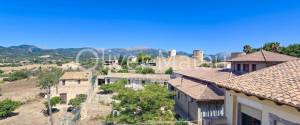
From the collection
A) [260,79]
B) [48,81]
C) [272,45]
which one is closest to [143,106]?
[260,79]

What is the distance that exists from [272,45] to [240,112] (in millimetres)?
41021

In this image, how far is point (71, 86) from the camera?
42.2 m

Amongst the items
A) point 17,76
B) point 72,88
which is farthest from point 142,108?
point 17,76

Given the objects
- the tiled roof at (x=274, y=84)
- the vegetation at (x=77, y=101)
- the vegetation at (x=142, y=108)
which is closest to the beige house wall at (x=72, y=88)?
the vegetation at (x=77, y=101)

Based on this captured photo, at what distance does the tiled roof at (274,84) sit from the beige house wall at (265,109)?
0.42m

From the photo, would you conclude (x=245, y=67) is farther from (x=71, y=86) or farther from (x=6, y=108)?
(x=6, y=108)

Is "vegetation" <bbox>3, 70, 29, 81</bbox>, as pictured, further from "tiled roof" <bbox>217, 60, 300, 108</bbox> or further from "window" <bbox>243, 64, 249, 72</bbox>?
"tiled roof" <bbox>217, 60, 300, 108</bbox>

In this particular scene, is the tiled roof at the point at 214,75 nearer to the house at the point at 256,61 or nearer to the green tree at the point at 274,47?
the house at the point at 256,61

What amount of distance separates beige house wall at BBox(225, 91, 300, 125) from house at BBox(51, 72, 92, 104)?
33739mm

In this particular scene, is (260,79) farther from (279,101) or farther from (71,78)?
(71,78)

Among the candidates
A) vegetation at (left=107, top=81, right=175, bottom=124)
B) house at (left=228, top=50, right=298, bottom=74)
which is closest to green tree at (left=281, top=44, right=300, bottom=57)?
house at (left=228, top=50, right=298, bottom=74)

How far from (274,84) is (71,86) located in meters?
38.0

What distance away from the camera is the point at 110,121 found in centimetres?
1761

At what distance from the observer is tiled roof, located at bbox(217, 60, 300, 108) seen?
23.1 ft
